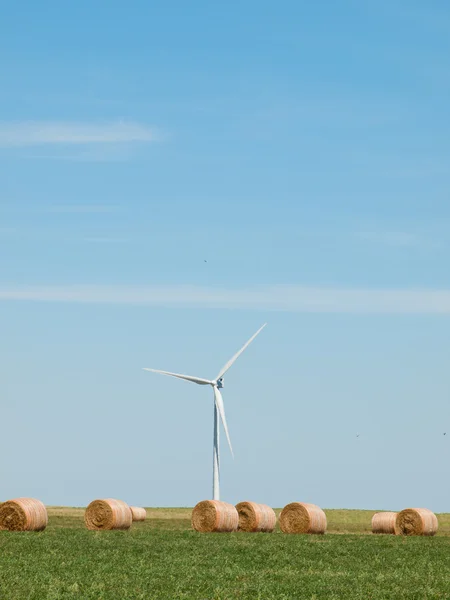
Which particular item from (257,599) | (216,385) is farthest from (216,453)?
(257,599)

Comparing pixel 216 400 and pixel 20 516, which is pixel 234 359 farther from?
pixel 20 516

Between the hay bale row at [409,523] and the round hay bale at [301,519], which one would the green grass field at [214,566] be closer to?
the round hay bale at [301,519]

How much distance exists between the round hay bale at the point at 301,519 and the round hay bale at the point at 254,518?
609mm

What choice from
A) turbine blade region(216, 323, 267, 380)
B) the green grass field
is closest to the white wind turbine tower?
turbine blade region(216, 323, 267, 380)

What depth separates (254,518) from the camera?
46.6 metres

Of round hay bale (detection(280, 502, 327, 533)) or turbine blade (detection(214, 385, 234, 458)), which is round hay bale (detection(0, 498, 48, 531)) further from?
turbine blade (detection(214, 385, 234, 458))

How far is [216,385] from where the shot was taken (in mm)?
68688

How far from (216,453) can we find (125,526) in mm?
20152

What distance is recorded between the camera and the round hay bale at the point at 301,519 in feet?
153

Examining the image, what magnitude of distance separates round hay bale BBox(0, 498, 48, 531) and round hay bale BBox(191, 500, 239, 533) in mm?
6920

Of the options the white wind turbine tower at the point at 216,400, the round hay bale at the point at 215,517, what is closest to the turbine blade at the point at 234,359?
the white wind turbine tower at the point at 216,400

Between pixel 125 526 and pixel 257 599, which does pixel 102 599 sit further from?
pixel 125 526

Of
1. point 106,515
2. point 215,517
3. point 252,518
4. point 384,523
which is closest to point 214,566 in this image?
point 215,517

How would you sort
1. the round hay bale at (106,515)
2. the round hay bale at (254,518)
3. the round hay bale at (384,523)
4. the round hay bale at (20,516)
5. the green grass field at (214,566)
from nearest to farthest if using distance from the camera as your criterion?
the green grass field at (214,566) → the round hay bale at (20,516) → the round hay bale at (106,515) → the round hay bale at (254,518) → the round hay bale at (384,523)
